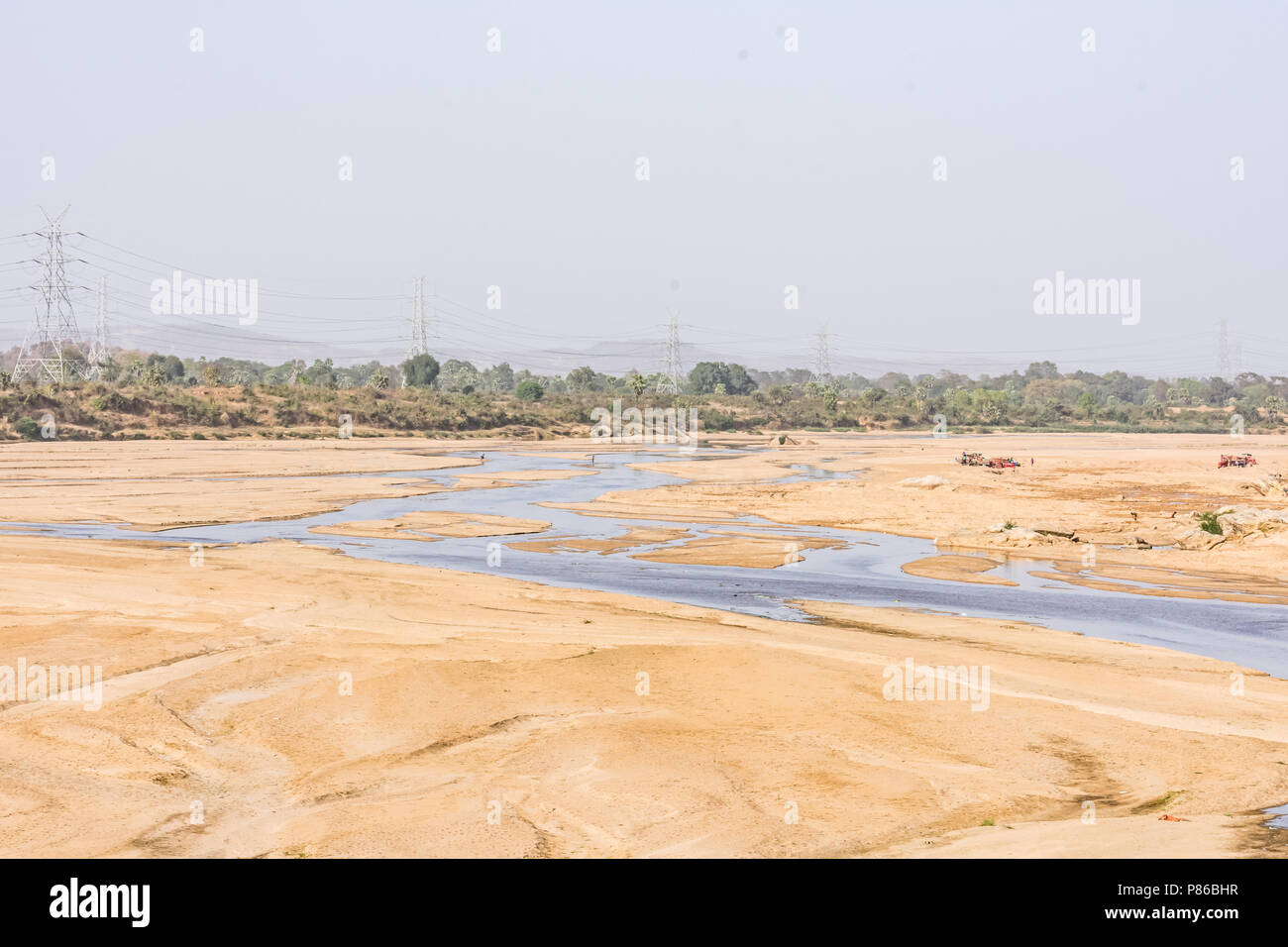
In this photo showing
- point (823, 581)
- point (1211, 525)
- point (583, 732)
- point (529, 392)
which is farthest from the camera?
point (529, 392)

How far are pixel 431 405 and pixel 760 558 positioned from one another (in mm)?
95336

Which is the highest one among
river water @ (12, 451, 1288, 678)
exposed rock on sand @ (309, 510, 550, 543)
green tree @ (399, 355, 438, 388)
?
green tree @ (399, 355, 438, 388)

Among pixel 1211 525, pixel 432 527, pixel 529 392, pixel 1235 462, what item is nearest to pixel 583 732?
pixel 432 527

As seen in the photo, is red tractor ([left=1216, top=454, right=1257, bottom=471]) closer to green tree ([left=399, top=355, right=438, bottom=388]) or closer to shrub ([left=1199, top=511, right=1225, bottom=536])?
shrub ([left=1199, top=511, right=1225, bottom=536])

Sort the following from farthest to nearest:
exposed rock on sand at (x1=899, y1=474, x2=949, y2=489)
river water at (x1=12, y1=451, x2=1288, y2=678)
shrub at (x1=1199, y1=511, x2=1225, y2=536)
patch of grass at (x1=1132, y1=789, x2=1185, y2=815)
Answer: exposed rock on sand at (x1=899, y1=474, x2=949, y2=489) → shrub at (x1=1199, y1=511, x2=1225, y2=536) → river water at (x1=12, y1=451, x2=1288, y2=678) → patch of grass at (x1=1132, y1=789, x2=1185, y2=815)

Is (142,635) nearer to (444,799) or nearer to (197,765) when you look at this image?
(197,765)

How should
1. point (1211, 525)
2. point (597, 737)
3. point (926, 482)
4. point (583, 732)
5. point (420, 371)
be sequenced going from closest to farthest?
point (597, 737), point (583, 732), point (1211, 525), point (926, 482), point (420, 371)

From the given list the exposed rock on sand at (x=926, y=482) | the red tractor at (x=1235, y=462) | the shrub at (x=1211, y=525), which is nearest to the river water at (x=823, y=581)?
the shrub at (x=1211, y=525)

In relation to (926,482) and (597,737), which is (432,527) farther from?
(597,737)

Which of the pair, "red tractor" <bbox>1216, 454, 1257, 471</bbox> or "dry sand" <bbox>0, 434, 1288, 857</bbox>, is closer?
"dry sand" <bbox>0, 434, 1288, 857</bbox>

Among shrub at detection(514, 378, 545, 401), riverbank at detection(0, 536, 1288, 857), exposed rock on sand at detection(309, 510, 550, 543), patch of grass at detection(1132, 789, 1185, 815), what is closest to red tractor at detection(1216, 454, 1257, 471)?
exposed rock on sand at detection(309, 510, 550, 543)

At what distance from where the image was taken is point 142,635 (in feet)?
60.2
